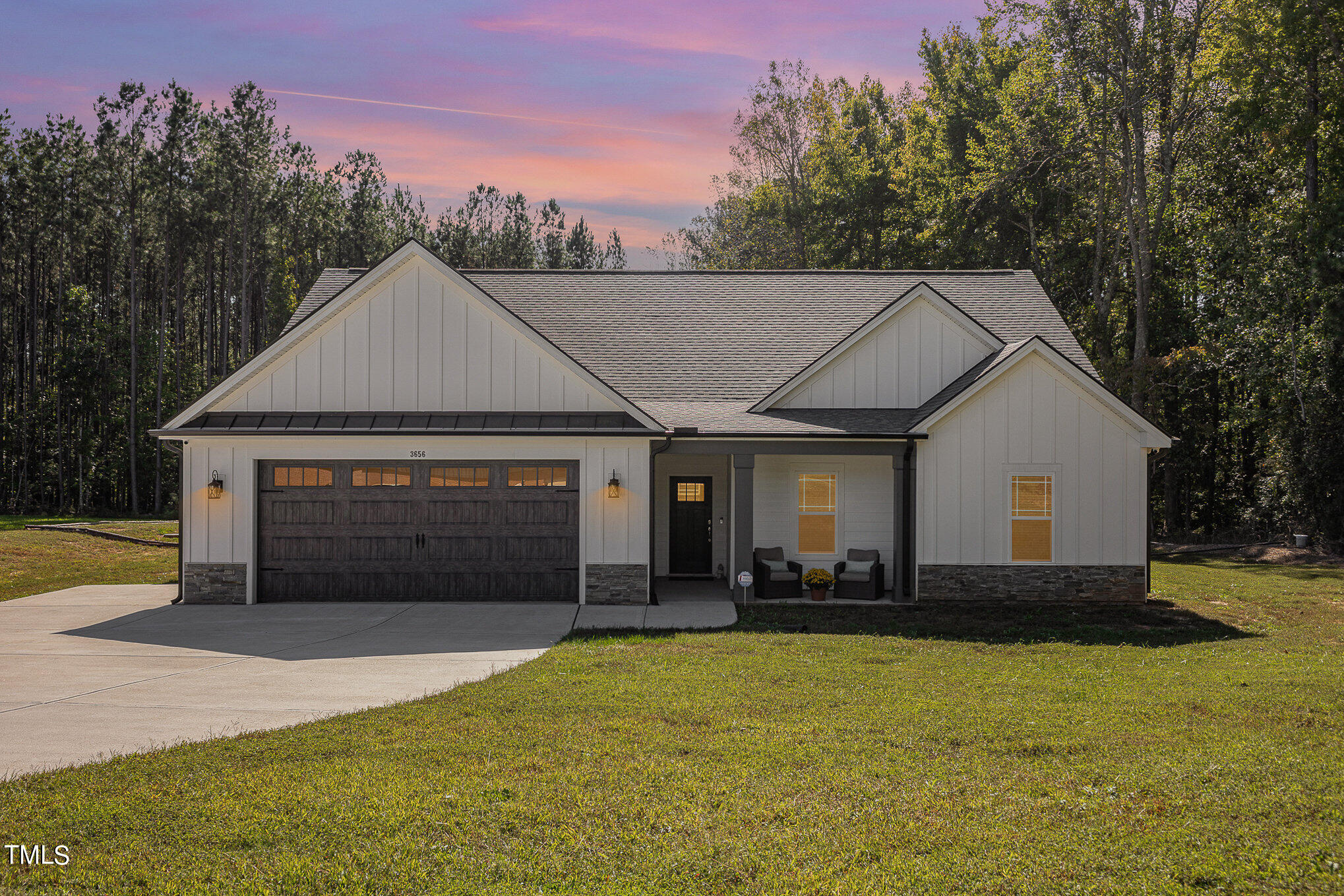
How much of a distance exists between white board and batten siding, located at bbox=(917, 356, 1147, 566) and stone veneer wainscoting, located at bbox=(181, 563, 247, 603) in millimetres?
10962

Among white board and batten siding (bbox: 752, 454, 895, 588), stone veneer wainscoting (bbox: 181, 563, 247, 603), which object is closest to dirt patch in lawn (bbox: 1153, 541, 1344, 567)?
white board and batten siding (bbox: 752, 454, 895, 588)

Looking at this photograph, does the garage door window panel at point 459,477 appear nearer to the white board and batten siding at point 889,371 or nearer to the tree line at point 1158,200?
the white board and batten siding at point 889,371

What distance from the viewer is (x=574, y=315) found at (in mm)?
19266

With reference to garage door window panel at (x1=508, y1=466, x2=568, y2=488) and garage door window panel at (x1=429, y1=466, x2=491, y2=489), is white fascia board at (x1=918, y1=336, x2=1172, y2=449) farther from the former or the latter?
garage door window panel at (x1=429, y1=466, x2=491, y2=489)

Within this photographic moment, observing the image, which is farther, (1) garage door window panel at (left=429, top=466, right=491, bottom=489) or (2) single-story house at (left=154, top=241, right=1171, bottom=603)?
(1) garage door window panel at (left=429, top=466, right=491, bottom=489)

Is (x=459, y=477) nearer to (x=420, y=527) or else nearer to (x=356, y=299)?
(x=420, y=527)

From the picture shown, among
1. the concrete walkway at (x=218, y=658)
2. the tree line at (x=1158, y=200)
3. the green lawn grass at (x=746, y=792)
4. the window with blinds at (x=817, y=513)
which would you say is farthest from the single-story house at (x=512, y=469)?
the tree line at (x=1158, y=200)

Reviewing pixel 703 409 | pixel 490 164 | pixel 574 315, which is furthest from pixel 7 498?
pixel 703 409

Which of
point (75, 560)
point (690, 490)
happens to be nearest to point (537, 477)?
point (690, 490)

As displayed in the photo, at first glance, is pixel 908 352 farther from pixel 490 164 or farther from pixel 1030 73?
pixel 490 164

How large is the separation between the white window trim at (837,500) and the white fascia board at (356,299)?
10.4 feet

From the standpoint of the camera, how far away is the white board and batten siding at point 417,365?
14555 millimetres

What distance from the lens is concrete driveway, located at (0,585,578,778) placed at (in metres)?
7.11

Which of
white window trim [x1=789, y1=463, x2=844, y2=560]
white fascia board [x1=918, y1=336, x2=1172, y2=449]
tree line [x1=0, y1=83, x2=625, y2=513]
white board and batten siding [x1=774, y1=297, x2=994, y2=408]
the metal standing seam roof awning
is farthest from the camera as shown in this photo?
tree line [x1=0, y1=83, x2=625, y2=513]
